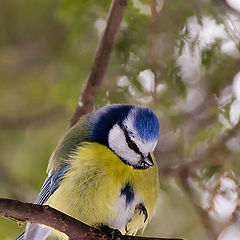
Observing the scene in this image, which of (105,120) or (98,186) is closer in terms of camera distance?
(98,186)

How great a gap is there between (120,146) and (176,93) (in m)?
0.42

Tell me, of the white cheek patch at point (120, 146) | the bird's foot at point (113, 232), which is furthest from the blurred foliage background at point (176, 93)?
the bird's foot at point (113, 232)

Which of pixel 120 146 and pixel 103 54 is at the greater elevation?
pixel 103 54

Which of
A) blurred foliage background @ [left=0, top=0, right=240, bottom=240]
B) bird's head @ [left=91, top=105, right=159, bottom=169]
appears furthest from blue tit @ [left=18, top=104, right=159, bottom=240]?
blurred foliage background @ [left=0, top=0, right=240, bottom=240]

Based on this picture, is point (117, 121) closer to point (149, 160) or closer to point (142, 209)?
point (149, 160)

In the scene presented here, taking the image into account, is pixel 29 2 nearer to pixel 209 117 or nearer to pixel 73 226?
pixel 209 117

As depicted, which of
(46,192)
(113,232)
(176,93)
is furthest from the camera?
(176,93)

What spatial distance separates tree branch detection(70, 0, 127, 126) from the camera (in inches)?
87.3

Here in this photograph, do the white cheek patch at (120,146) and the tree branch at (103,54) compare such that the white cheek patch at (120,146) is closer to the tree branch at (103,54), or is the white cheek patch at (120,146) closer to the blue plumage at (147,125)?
the blue plumage at (147,125)

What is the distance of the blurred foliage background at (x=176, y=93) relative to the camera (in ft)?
7.68

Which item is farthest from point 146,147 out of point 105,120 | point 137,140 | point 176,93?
point 176,93

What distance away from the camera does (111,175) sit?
2.07m

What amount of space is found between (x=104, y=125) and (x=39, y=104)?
3.02ft

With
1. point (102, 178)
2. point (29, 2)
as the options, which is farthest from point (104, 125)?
point (29, 2)
